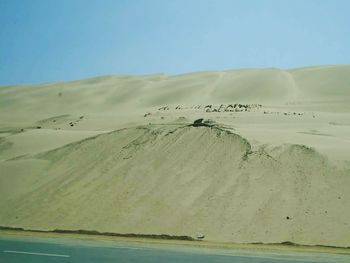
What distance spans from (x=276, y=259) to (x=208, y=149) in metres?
9.73

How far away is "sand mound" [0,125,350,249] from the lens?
1526 cm

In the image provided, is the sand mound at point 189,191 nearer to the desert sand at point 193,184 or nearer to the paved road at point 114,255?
the desert sand at point 193,184

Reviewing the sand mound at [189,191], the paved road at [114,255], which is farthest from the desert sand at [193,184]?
the paved road at [114,255]

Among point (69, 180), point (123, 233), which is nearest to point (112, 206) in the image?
point (123, 233)

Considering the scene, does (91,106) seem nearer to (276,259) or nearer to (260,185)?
(260,185)

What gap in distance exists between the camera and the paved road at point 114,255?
11.3 metres

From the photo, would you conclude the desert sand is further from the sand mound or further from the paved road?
the paved road

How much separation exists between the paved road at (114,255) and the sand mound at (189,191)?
2472mm

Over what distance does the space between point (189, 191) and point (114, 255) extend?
635cm

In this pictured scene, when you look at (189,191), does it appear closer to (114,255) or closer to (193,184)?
(193,184)

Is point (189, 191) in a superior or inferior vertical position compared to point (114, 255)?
superior

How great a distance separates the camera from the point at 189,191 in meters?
18.1

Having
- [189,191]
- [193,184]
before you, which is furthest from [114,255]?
[193,184]

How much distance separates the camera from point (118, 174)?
2077cm
